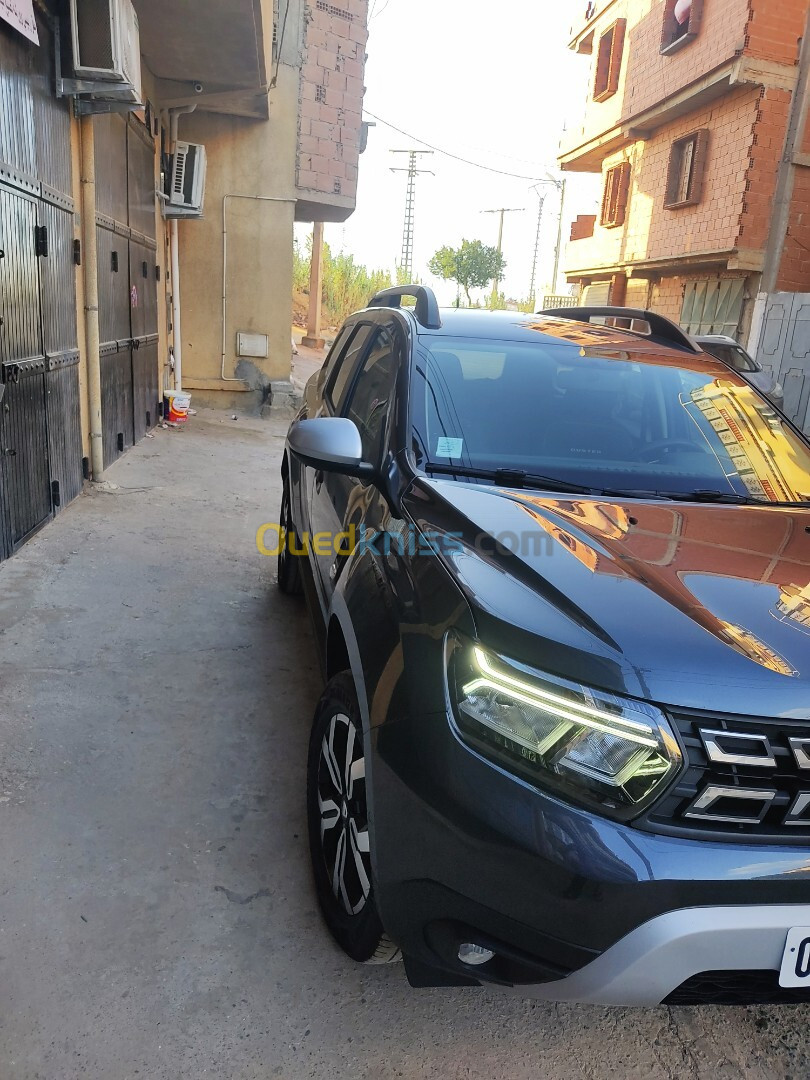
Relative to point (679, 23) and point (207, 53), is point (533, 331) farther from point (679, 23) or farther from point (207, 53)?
point (679, 23)

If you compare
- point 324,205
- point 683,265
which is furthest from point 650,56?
point 324,205

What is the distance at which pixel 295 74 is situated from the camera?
11.0m

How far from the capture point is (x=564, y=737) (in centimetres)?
144

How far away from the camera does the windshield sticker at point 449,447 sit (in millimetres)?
2375

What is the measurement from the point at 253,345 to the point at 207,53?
12.6 feet

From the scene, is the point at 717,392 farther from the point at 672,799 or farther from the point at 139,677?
the point at 139,677

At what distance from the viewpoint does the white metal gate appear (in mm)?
12516

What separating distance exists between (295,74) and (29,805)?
434 inches

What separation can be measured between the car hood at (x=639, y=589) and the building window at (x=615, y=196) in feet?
61.7

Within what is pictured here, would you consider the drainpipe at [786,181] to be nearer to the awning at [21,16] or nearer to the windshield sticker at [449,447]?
the awning at [21,16]

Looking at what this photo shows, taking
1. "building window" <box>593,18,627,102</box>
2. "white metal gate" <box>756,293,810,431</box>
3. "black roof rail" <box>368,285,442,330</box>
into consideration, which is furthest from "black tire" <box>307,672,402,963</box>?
"building window" <box>593,18,627,102</box>

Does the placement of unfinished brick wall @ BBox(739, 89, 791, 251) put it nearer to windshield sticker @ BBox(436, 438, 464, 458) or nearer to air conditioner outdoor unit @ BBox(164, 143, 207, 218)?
air conditioner outdoor unit @ BBox(164, 143, 207, 218)

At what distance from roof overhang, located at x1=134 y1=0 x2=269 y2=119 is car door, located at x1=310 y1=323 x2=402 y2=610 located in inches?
213

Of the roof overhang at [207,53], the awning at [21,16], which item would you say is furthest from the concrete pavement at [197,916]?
the roof overhang at [207,53]
